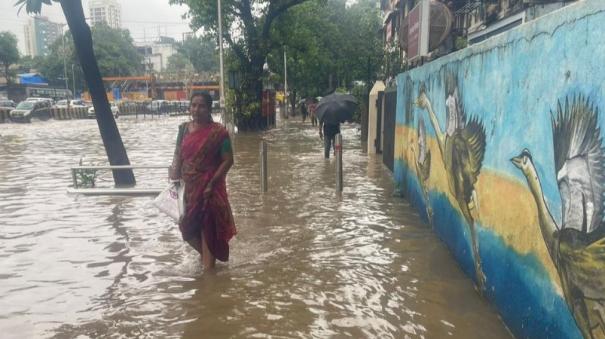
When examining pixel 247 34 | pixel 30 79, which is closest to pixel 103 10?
pixel 30 79

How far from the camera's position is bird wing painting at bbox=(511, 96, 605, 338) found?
2514 mm

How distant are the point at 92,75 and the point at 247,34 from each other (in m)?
16.7

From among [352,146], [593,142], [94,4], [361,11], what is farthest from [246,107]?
[94,4]

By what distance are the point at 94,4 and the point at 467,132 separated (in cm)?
15502

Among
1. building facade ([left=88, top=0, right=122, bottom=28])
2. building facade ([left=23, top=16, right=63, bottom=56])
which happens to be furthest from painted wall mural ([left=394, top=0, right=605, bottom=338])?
building facade ([left=88, top=0, right=122, bottom=28])

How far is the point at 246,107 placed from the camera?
83.6 ft

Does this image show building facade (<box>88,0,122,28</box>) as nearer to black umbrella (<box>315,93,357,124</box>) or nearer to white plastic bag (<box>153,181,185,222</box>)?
black umbrella (<box>315,93,357,124</box>)

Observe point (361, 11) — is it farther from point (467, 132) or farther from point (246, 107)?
point (467, 132)

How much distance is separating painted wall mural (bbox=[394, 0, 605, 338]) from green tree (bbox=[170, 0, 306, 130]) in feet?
67.1

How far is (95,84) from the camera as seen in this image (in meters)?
9.47

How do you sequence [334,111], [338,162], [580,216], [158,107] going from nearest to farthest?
[580,216], [338,162], [334,111], [158,107]

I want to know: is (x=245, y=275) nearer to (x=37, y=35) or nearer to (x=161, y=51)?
(x=37, y=35)

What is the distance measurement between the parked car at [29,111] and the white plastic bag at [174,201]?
119 feet

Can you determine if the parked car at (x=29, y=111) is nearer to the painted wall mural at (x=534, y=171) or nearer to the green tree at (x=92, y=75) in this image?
the green tree at (x=92, y=75)
